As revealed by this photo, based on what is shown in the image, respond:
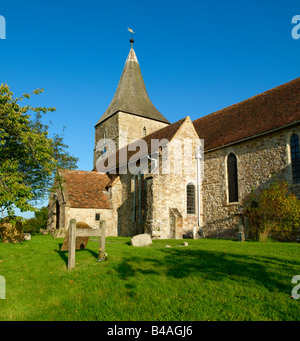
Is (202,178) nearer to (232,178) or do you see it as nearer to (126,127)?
(232,178)

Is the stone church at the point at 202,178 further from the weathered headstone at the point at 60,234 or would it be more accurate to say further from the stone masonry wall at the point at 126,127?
the stone masonry wall at the point at 126,127

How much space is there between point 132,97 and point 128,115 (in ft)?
10.8

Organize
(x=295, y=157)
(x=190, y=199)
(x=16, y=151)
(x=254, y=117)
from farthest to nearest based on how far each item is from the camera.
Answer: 1. (x=190, y=199)
2. (x=254, y=117)
3. (x=295, y=157)
4. (x=16, y=151)

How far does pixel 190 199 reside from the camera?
1842 centimetres

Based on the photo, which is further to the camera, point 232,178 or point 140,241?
point 232,178

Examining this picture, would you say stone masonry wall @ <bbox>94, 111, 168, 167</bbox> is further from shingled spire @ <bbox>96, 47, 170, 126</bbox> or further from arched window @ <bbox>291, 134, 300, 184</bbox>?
arched window @ <bbox>291, 134, 300, 184</bbox>

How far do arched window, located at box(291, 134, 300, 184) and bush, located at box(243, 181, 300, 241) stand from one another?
62 cm

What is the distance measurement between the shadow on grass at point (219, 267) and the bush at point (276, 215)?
5.70m

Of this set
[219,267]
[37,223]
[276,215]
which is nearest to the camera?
[219,267]

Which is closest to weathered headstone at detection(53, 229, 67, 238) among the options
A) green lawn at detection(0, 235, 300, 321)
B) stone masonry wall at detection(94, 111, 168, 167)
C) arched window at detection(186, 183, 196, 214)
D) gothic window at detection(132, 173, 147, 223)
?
gothic window at detection(132, 173, 147, 223)

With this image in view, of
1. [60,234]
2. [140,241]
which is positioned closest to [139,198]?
[60,234]

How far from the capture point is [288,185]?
13797 mm
